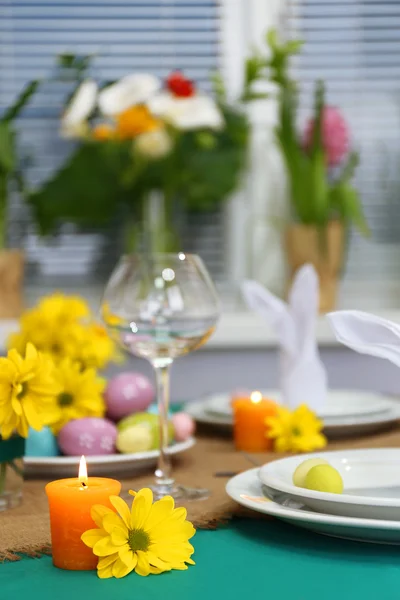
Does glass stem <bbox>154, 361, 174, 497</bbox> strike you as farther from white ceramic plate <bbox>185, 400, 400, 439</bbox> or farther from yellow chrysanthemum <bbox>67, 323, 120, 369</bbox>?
white ceramic plate <bbox>185, 400, 400, 439</bbox>

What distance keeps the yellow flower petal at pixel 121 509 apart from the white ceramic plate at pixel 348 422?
0.62 metres

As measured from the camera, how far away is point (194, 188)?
2.48m

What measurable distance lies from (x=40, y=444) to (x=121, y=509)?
402 mm

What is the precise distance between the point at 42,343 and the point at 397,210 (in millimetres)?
1822

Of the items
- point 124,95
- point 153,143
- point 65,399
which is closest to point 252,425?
point 65,399

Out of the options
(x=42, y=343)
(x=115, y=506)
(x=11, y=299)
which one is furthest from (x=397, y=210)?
(x=115, y=506)

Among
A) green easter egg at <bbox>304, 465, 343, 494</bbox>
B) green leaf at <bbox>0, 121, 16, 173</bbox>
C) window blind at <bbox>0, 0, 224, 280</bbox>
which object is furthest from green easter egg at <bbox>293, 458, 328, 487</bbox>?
window blind at <bbox>0, 0, 224, 280</bbox>

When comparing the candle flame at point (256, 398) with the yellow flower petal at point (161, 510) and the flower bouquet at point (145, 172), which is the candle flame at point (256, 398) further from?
the flower bouquet at point (145, 172)

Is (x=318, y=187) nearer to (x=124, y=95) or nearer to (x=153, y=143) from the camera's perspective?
(x=153, y=143)

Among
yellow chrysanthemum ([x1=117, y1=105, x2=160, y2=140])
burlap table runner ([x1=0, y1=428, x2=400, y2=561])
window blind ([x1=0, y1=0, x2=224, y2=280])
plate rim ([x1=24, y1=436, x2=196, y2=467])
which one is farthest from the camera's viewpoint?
window blind ([x1=0, y1=0, x2=224, y2=280])

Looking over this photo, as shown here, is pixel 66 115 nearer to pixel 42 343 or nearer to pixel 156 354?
pixel 42 343

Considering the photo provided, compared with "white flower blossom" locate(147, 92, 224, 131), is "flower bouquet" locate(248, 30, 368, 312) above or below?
A: below

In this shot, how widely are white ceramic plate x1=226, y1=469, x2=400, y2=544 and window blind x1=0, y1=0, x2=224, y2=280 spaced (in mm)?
2047

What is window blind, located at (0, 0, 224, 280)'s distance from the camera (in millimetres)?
2646
